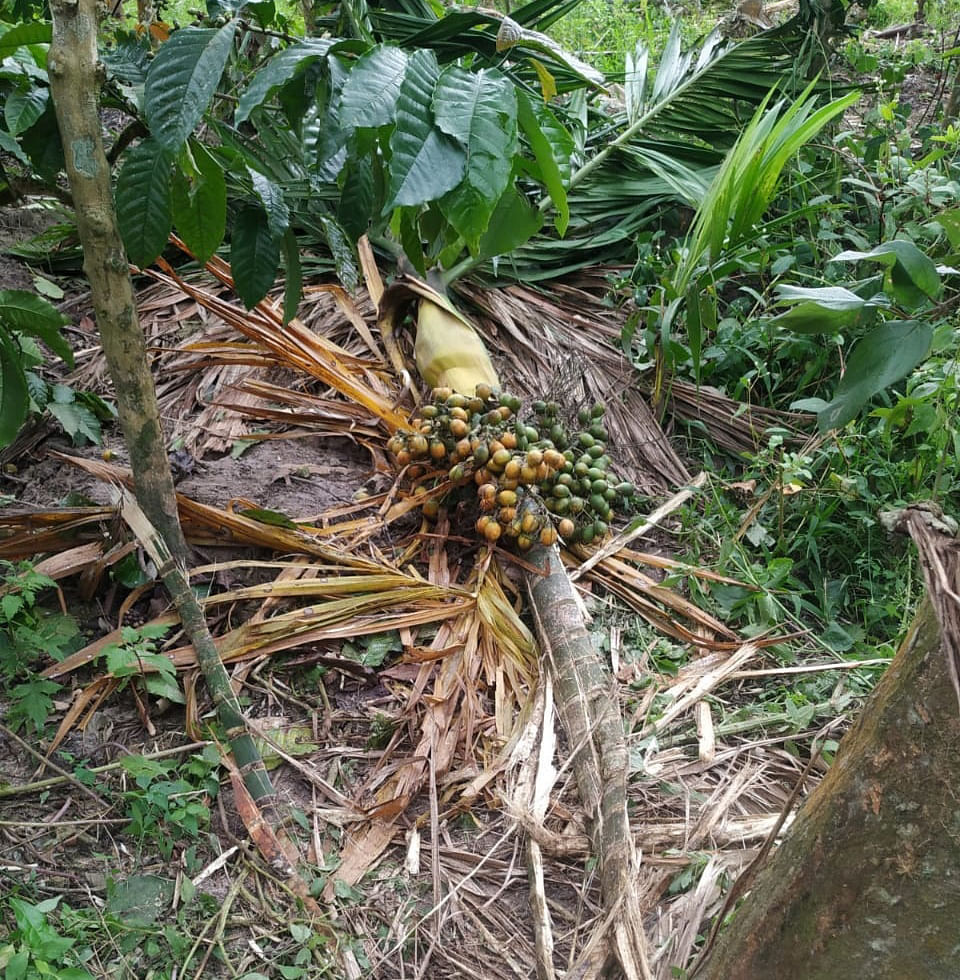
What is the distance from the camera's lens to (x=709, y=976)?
3.80 feet

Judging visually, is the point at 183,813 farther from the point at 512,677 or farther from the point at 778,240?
the point at 778,240

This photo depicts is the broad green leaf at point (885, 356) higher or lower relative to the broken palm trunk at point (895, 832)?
higher

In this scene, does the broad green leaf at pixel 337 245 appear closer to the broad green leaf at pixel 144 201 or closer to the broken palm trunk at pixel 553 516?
the broad green leaf at pixel 144 201

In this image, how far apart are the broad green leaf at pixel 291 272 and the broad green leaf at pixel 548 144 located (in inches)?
21.4

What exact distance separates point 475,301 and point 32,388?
1.44 metres

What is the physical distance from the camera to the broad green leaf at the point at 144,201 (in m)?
1.44

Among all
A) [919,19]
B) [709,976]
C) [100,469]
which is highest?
[919,19]

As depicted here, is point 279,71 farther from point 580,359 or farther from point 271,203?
point 580,359

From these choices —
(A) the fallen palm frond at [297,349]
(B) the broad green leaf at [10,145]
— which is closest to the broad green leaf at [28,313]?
(B) the broad green leaf at [10,145]

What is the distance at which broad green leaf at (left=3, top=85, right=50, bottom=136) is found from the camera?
1.51 meters

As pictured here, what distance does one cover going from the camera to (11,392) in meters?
1.75

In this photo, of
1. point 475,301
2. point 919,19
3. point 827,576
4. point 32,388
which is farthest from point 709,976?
point 919,19

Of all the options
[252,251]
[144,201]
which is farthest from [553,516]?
[144,201]

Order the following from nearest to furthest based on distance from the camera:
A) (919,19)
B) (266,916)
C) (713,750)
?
1. (266,916)
2. (713,750)
3. (919,19)
